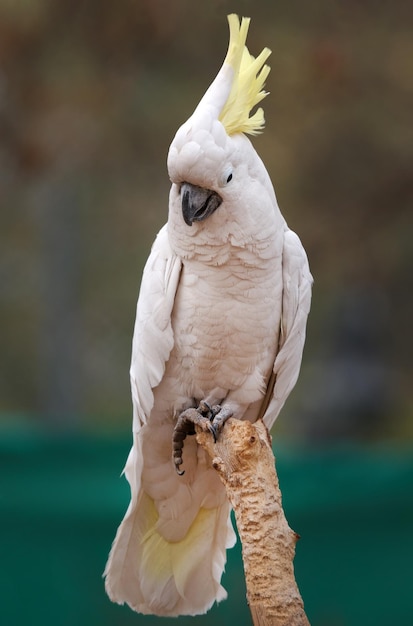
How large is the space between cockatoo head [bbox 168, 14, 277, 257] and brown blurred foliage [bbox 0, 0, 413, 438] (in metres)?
3.75

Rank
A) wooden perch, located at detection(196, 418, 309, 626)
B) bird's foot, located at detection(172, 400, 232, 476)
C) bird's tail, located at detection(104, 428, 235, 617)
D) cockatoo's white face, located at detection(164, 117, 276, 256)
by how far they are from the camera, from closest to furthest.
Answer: wooden perch, located at detection(196, 418, 309, 626), cockatoo's white face, located at detection(164, 117, 276, 256), bird's foot, located at detection(172, 400, 232, 476), bird's tail, located at detection(104, 428, 235, 617)

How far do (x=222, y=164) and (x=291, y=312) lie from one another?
53 centimetres

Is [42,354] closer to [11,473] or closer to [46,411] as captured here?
[46,411]

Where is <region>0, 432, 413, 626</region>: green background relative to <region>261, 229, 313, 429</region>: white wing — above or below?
below

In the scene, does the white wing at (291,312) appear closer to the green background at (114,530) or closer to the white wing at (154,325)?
the white wing at (154,325)

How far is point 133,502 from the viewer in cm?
260

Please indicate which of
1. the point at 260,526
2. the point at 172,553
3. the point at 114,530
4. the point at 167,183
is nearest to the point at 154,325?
the point at 260,526

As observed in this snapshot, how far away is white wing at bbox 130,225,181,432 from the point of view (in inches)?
97.5

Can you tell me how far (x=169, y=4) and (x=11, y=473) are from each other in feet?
11.1

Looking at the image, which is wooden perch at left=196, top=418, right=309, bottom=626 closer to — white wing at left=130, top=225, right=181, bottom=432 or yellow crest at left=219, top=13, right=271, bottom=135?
white wing at left=130, top=225, right=181, bottom=432

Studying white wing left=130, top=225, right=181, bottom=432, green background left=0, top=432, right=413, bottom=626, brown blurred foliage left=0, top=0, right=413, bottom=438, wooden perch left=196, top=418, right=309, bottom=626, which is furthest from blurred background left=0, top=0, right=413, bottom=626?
wooden perch left=196, top=418, right=309, bottom=626

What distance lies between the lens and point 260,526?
215 cm

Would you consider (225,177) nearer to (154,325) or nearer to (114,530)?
(154,325)

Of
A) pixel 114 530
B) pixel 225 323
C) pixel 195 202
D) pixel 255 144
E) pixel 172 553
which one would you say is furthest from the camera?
pixel 255 144
